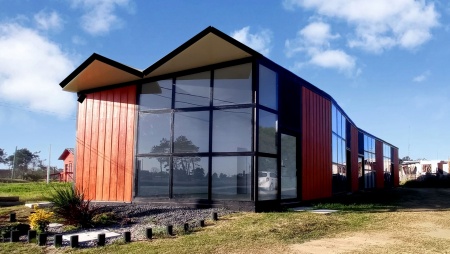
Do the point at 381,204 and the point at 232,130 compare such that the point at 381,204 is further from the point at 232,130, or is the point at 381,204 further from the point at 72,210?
the point at 72,210

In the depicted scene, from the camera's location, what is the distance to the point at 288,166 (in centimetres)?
1235

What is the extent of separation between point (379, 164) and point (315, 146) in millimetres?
16347

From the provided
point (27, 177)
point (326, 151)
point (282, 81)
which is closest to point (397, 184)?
point (326, 151)

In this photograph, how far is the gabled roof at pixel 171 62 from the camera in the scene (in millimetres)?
9508

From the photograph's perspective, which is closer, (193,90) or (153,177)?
(193,90)

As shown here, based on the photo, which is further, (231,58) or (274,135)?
(274,135)

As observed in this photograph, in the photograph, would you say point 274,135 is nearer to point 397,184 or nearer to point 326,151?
point 326,151

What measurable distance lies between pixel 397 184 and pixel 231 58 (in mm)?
29880

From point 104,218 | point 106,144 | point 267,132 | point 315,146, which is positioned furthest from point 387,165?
point 104,218

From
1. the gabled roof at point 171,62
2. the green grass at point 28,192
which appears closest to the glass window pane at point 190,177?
the gabled roof at point 171,62

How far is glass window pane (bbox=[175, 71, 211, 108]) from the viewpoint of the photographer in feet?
36.3

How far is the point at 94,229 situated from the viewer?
8133 millimetres

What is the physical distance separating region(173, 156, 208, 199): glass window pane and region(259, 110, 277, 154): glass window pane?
5.46ft

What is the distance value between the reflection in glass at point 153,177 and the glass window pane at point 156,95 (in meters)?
1.65
